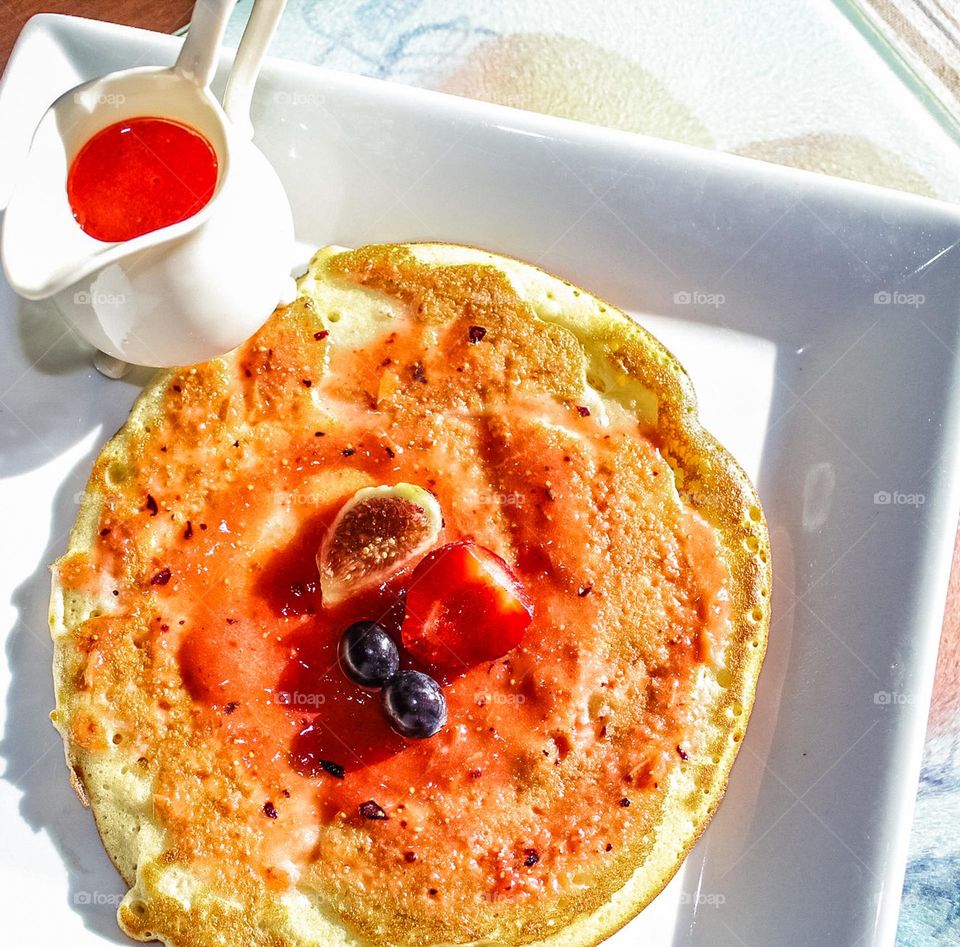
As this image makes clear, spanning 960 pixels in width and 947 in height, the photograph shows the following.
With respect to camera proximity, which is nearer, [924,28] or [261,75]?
[261,75]

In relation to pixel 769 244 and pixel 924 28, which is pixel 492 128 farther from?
pixel 924 28

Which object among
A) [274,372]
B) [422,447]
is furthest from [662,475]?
[274,372]

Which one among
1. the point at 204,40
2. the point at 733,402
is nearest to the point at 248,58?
the point at 204,40

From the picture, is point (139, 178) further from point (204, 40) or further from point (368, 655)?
point (368, 655)

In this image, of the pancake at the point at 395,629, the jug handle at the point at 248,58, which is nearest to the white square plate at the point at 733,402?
the pancake at the point at 395,629

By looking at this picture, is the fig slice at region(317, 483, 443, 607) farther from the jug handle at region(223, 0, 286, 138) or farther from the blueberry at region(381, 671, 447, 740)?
the jug handle at region(223, 0, 286, 138)

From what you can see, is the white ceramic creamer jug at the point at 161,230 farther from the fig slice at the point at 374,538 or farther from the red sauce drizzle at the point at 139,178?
the fig slice at the point at 374,538

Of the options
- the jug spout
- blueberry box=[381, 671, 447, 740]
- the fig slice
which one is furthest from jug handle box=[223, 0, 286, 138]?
blueberry box=[381, 671, 447, 740]

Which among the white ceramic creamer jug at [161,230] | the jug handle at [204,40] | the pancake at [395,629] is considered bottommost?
the pancake at [395,629]
